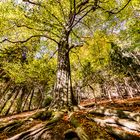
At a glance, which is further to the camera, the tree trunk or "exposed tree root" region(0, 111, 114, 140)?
the tree trunk

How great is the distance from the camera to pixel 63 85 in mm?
8914

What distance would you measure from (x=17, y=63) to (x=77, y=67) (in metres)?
11.0

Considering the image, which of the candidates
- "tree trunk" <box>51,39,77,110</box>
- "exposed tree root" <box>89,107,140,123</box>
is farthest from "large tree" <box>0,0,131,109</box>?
"exposed tree root" <box>89,107,140,123</box>

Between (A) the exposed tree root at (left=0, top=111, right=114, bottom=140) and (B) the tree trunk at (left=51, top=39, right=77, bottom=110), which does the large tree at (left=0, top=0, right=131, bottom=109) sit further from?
(A) the exposed tree root at (left=0, top=111, right=114, bottom=140)

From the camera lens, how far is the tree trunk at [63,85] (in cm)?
820

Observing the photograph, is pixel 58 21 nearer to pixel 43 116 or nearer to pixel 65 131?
pixel 43 116

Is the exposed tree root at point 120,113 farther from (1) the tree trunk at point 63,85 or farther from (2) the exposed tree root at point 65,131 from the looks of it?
(1) the tree trunk at point 63,85

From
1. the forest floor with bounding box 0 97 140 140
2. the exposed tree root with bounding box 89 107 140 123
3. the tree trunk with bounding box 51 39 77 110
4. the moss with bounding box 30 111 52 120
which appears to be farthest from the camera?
the tree trunk with bounding box 51 39 77 110

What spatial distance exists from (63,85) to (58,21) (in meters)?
4.46

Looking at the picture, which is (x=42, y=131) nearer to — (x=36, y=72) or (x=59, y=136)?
(x=59, y=136)

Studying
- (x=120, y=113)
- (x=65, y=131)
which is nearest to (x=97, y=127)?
(x=65, y=131)

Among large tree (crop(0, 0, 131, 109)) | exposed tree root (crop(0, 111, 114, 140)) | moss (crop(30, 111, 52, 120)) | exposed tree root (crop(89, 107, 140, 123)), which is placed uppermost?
large tree (crop(0, 0, 131, 109))

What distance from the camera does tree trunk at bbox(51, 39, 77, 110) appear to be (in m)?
8.20

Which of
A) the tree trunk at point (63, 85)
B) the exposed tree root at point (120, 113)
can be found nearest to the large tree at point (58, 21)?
the tree trunk at point (63, 85)
